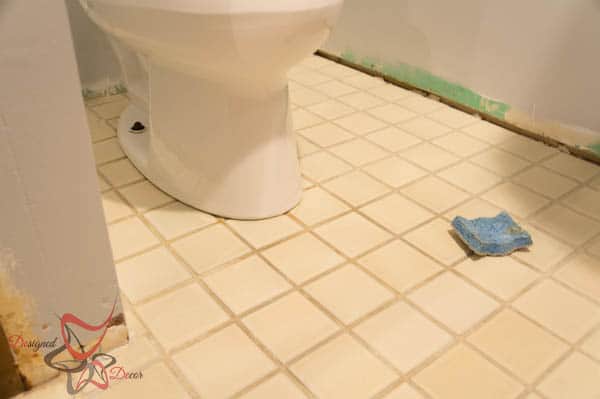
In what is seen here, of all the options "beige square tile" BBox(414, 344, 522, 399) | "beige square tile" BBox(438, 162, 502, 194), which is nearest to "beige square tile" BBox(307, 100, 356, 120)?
"beige square tile" BBox(438, 162, 502, 194)

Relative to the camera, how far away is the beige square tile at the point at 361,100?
1409mm

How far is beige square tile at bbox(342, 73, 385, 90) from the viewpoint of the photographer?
153 centimetres

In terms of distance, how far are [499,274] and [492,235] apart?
8 cm

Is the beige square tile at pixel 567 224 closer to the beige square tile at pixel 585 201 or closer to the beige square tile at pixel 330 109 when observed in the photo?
the beige square tile at pixel 585 201

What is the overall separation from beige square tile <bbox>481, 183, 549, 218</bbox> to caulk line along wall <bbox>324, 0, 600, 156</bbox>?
25cm

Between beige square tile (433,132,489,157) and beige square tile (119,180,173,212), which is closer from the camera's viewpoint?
beige square tile (119,180,173,212)

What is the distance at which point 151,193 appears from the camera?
1.00 metres

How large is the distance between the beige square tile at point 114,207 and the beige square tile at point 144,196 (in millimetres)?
13

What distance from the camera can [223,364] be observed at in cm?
68

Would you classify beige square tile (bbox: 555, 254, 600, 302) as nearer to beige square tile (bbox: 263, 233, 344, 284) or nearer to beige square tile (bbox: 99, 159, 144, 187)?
beige square tile (bbox: 263, 233, 344, 284)

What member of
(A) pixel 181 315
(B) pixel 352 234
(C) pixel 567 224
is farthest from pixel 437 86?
(A) pixel 181 315

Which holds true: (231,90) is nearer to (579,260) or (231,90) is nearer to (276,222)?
(276,222)

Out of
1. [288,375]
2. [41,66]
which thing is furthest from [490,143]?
[41,66]

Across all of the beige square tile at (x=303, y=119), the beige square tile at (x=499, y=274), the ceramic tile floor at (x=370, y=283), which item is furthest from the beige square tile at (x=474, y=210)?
the beige square tile at (x=303, y=119)
